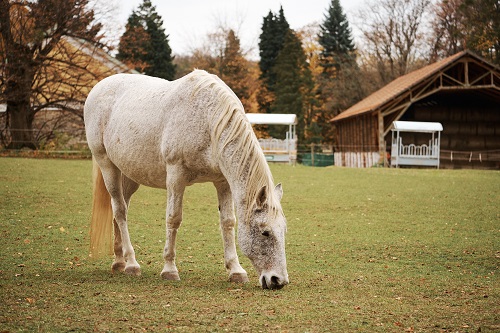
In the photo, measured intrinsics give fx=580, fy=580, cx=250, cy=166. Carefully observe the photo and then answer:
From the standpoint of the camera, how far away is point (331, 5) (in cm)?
6319

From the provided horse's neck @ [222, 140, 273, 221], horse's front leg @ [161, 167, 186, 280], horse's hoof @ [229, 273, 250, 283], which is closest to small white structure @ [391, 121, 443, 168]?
horse's hoof @ [229, 273, 250, 283]

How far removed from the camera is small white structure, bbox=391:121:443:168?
1186 inches

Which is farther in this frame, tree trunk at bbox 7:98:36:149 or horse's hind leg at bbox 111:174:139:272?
tree trunk at bbox 7:98:36:149

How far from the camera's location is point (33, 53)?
1097 inches

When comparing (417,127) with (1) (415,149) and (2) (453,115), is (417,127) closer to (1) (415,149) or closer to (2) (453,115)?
(1) (415,149)

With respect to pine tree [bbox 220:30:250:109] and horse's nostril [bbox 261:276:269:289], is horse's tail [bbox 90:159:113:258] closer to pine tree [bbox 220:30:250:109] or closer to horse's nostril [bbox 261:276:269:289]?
horse's nostril [bbox 261:276:269:289]

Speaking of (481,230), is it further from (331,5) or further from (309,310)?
(331,5)

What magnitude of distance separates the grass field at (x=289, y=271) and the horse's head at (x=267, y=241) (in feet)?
0.55

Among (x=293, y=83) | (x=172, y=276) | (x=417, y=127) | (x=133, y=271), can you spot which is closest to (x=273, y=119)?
(x=417, y=127)

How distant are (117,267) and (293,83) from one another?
139 feet

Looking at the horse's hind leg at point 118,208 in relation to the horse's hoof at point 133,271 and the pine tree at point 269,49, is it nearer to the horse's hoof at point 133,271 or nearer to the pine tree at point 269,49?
the horse's hoof at point 133,271

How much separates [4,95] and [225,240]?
23.7m

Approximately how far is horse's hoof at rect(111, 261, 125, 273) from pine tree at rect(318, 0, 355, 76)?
2040 inches

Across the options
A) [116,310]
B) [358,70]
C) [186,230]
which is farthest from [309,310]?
[358,70]
